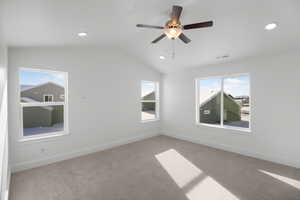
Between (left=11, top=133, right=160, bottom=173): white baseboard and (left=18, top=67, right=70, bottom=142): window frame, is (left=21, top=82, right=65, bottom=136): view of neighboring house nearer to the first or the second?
(left=18, top=67, right=70, bottom=142): window frame

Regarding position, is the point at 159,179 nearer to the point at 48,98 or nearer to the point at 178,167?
the point at 178,167

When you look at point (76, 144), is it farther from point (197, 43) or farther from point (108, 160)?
point (197, 43)

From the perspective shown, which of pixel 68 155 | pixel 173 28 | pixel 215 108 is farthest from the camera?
pixel 215 108

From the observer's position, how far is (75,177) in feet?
9.25

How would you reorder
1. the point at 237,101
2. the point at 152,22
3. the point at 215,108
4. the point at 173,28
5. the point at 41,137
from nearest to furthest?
the point at 173,28 → the point at 152,22 → the point at 41,137 → the point at 237,101 → the point at 215,108

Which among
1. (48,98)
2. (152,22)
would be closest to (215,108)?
(152,22)

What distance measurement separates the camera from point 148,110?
5875 millimetres

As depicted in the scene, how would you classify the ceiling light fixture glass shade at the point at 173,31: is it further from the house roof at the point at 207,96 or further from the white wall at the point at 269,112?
the house roof at the point at 207,96

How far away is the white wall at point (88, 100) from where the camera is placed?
305 cm

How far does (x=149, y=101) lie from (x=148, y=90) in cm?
44

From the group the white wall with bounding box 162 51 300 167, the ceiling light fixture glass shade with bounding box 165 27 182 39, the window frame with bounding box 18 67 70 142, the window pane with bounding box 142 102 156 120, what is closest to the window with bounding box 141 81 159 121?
the window pane with bounding box 142 102 156 120

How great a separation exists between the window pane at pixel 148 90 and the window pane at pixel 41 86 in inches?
105

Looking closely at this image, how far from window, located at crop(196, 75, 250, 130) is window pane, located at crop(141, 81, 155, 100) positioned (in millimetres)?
1794

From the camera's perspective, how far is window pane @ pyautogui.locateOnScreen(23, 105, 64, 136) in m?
3.25
